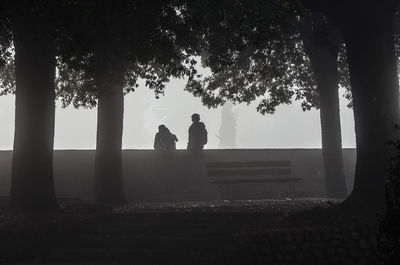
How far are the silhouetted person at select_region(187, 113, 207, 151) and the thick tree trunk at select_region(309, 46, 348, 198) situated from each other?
3.91 metres

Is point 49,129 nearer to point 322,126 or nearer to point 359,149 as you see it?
point 359,149

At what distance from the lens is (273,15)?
36.3ft

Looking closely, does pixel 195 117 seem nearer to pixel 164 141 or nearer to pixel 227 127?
pixel 164 141

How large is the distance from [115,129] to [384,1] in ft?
26.9

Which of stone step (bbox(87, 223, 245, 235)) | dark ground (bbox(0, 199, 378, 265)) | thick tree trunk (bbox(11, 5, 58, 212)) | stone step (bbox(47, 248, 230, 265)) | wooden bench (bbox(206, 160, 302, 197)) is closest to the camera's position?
dark ground (bbox(0, 199, 378, 265))

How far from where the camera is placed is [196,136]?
20.3 metres

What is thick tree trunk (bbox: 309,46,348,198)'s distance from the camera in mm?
19531

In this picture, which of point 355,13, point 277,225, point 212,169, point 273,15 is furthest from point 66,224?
point 212,169

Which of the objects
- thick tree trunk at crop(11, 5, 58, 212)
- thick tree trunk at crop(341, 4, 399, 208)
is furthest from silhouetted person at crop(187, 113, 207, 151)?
thick tree trunk at crop(341, 4, 399, 208)

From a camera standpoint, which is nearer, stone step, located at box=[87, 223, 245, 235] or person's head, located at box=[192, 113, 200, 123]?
stone step, located at box=[87, 223, 245, 235]

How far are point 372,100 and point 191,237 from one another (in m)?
4.18

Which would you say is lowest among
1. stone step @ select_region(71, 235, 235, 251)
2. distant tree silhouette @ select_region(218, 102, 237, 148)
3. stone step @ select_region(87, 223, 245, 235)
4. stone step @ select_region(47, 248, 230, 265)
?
stone step @ select_region(47, 248, 230, 265)

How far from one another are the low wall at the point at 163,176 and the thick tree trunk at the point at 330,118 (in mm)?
1471

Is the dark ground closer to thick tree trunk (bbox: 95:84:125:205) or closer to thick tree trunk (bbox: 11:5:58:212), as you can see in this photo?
thick tree trunk (bbox: 11:5:58:212)
